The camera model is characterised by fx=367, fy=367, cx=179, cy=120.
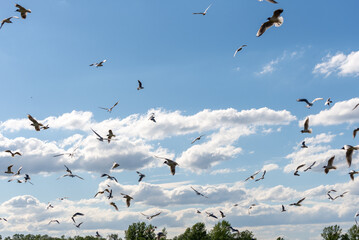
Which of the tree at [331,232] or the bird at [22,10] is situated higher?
the bird at [22,10]

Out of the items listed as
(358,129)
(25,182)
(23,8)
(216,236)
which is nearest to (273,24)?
(358,129)

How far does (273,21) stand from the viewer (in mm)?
16219

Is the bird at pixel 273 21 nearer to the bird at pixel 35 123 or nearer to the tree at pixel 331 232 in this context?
the bird at pixel 35 123

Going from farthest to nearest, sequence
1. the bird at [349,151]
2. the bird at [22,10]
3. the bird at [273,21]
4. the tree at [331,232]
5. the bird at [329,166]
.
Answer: the tree at [331,232] → the bird at [22,10] → the bird at [329,166] → the bird at [349,151] → the bird at [273,21]

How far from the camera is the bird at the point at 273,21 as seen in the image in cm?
1579

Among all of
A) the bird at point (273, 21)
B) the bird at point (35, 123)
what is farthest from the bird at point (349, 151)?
the bird at point (35, 123)

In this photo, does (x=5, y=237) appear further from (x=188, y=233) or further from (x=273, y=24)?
(x=273, y=24)

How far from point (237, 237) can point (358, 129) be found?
7287cm

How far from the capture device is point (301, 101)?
25562 mm

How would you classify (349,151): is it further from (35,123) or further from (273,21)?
(35,123)

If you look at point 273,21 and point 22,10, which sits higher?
point 22,10

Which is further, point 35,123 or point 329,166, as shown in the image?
point 35,123

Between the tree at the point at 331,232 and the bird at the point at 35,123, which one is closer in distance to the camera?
the bird at the point at 35,123

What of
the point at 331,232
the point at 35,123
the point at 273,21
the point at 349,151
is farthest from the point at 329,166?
the point at 331,232
